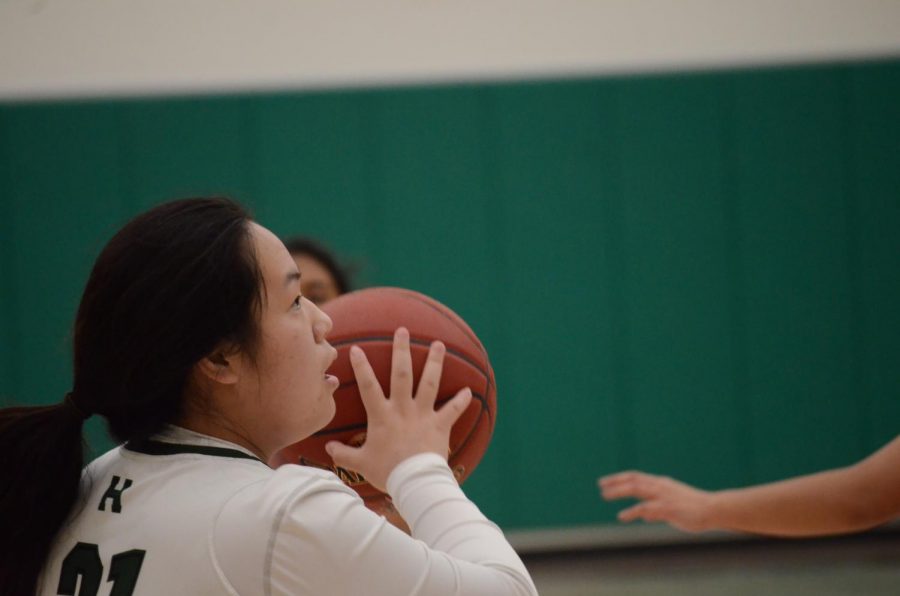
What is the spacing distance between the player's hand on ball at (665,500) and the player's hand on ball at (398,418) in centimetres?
72

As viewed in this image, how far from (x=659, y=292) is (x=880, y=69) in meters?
1.63

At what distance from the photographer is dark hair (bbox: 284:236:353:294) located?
9.87 feet

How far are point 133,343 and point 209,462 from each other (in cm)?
15

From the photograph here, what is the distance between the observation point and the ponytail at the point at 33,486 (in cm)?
100

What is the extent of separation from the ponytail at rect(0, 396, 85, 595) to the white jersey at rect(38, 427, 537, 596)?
0.06 feet

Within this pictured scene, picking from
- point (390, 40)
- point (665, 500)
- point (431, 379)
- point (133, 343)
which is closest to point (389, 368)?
point (431, 379)

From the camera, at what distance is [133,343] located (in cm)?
97

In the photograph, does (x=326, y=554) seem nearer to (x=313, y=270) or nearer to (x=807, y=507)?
(x=807, y=507)

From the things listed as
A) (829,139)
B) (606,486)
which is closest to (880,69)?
(829,139)

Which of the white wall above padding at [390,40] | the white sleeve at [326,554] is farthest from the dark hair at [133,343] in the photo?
the white wall above padding at [390,40]

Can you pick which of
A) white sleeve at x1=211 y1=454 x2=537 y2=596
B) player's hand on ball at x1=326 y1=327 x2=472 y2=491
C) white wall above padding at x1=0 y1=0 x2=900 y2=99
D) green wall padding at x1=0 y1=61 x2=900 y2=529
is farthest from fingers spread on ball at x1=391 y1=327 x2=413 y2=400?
white wall above padding at x1=0 y1=0 x2=900 y2=99

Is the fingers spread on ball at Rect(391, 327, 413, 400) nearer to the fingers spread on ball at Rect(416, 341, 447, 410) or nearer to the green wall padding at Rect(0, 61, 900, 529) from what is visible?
the fingers spread on ball at Rect(416, 341, 447, 410)

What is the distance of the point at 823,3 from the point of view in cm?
480

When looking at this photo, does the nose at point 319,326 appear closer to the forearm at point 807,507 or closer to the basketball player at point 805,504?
the basketball player at point 805,504
